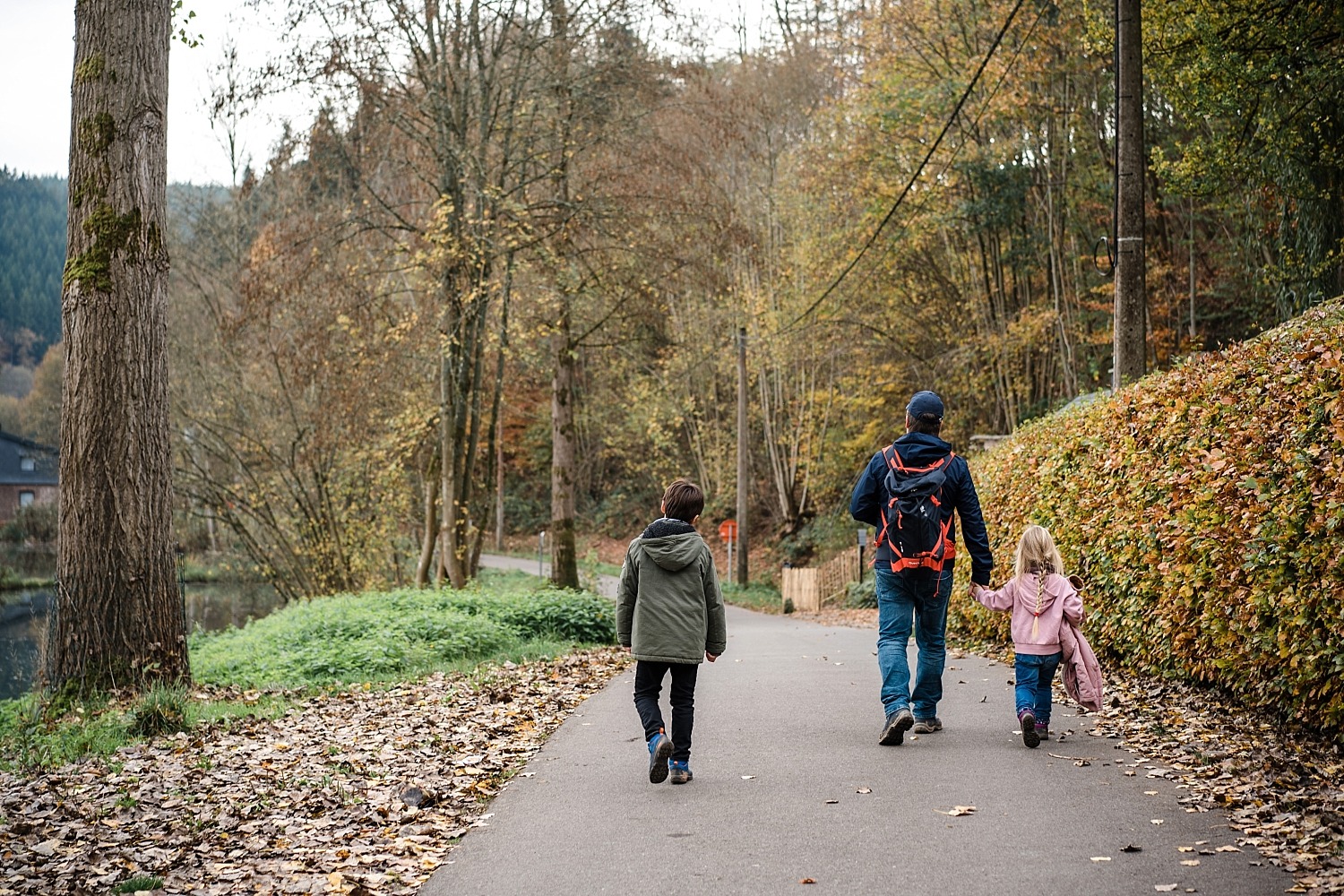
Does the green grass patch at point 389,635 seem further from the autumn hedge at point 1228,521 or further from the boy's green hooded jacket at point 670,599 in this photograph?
the autumn hedge at point 1228,521

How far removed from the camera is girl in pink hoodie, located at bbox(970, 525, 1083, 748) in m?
6.76

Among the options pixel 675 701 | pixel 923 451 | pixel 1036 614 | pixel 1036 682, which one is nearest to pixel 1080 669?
pixel 1036 682

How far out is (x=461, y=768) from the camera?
6.66 m

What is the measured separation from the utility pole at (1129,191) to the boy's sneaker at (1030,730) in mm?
6643

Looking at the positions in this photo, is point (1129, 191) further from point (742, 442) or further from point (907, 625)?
point (742, 442)

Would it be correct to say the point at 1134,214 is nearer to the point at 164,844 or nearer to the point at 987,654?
the point at 987,654

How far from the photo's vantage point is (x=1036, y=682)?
22.5 feet

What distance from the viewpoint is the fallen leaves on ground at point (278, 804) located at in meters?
4.70

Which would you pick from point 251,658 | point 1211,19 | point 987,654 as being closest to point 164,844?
point 251,658

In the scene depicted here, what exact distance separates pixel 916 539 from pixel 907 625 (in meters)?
0.56

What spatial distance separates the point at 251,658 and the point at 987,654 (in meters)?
7.70

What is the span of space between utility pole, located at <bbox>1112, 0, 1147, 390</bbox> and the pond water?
18462 millimetres

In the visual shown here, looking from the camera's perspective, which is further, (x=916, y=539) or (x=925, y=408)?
(x=925, y=408)

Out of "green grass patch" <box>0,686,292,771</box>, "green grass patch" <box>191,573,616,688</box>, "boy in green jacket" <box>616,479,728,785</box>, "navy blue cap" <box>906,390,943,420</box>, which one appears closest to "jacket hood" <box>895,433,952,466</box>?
"navy blue cap" <box>906,390,943,420</box>
